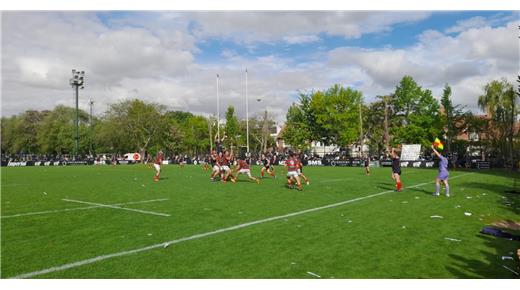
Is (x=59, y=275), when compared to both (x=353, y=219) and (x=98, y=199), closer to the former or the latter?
(x=353, y=219)

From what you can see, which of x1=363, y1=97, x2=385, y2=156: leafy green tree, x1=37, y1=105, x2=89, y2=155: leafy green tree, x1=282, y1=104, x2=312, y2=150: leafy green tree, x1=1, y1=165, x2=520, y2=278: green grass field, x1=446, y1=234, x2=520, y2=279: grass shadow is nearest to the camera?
x1=446, y1=234, x2=520, y2=279: grass shadow

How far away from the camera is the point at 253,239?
779 cm

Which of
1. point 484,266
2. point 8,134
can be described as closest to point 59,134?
point 8,134

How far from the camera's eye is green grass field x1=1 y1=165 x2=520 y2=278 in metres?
5.89

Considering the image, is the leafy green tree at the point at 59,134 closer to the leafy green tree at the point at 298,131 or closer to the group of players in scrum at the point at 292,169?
A: the leafy green tree at the point at 298,131

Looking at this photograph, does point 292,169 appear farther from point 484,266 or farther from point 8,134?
point 8,134

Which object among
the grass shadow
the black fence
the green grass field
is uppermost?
the black fence

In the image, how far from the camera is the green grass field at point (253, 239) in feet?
19.3

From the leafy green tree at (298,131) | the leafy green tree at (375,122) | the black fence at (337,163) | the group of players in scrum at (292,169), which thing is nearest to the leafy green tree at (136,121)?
the black fence at (337,163)

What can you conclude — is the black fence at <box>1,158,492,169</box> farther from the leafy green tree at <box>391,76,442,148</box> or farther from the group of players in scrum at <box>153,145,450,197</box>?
the group of players in scrum at <box>153,145,450,197</box>

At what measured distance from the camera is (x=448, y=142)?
189 ft

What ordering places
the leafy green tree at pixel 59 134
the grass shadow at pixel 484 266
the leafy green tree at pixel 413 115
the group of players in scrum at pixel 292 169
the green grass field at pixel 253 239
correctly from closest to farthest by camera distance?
the grass shadow at pixel 484 266 → the green grass field at pixel 253 239 → the group of players in scrum at pixel 292 169 → the leafy green tree at pixel 413 115 → the leafy green tree at pixel 59 134

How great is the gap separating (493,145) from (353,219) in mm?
47069

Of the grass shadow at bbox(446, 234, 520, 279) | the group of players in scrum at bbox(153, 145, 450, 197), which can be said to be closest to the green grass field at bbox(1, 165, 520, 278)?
the grass shadow at bbox(446, 234, 520, 279)
